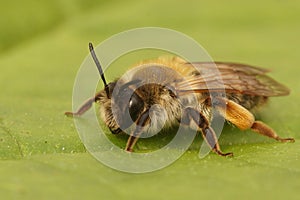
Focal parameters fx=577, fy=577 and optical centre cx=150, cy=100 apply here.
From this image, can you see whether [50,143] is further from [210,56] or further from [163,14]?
[163,14]

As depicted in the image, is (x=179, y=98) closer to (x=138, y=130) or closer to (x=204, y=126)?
(x=204, y=126)

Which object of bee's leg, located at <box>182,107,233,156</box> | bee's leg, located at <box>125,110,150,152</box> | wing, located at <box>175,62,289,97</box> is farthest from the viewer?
wing, located at <box>175,62,289,97</box>

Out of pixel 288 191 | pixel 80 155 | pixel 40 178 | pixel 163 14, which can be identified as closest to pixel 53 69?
pixel 163 14

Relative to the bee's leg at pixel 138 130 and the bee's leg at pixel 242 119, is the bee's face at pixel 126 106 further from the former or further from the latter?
the bee's leg at pixel 242 119

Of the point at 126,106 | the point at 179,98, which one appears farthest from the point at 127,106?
the point at 179,98

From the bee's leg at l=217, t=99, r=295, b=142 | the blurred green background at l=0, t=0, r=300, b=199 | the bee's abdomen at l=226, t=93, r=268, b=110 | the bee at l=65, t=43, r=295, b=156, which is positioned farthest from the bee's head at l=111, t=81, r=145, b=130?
the bee's abdomen at l=226, t=93, r=268, b=110

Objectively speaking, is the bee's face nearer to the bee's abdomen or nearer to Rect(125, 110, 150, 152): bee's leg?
Rect(125, 110, 150, 152): bee's leg

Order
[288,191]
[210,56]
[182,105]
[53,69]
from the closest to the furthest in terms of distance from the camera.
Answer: [288,191] → [182,105] → [53,69] → [210,56]
